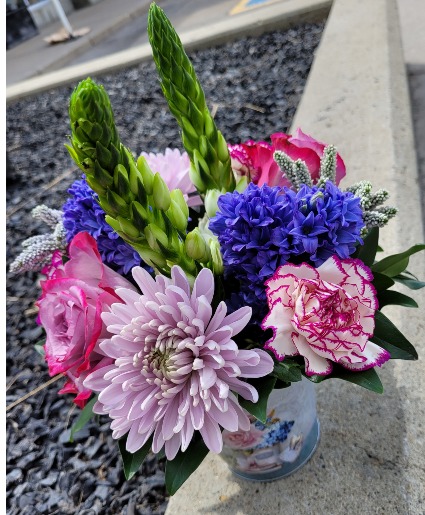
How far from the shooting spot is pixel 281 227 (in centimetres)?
76

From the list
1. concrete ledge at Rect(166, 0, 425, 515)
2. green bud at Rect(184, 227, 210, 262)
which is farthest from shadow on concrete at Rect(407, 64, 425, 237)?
green bud at Rect(184, 227, 210, 262)

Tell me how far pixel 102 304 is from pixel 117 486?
0.80 meters

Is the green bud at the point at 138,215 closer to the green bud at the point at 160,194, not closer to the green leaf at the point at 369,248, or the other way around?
the green bud at the point at 160,194

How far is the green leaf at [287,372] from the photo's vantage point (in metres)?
0.79

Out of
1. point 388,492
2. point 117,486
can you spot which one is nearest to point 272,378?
point 388,492

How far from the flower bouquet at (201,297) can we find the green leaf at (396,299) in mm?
76

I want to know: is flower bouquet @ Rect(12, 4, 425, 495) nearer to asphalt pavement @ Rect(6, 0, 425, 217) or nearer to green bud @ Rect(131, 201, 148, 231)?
green bud @ Rect(131, 201, 148, 231)

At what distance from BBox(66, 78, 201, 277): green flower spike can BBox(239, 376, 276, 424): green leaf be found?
0.65 feet

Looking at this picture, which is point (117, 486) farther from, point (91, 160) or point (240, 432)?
point (91, 160)

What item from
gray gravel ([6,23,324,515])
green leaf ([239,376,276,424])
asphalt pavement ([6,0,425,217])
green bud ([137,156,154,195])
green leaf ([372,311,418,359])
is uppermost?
green bud ([137,156,154,195])

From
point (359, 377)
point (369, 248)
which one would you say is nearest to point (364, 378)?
point (359, 377)

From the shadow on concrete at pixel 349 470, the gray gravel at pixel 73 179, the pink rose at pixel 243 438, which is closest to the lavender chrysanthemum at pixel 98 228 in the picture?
the pink rose at pixel 243 438

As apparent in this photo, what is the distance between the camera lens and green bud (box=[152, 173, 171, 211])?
27.9 inches

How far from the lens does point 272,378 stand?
82cm
